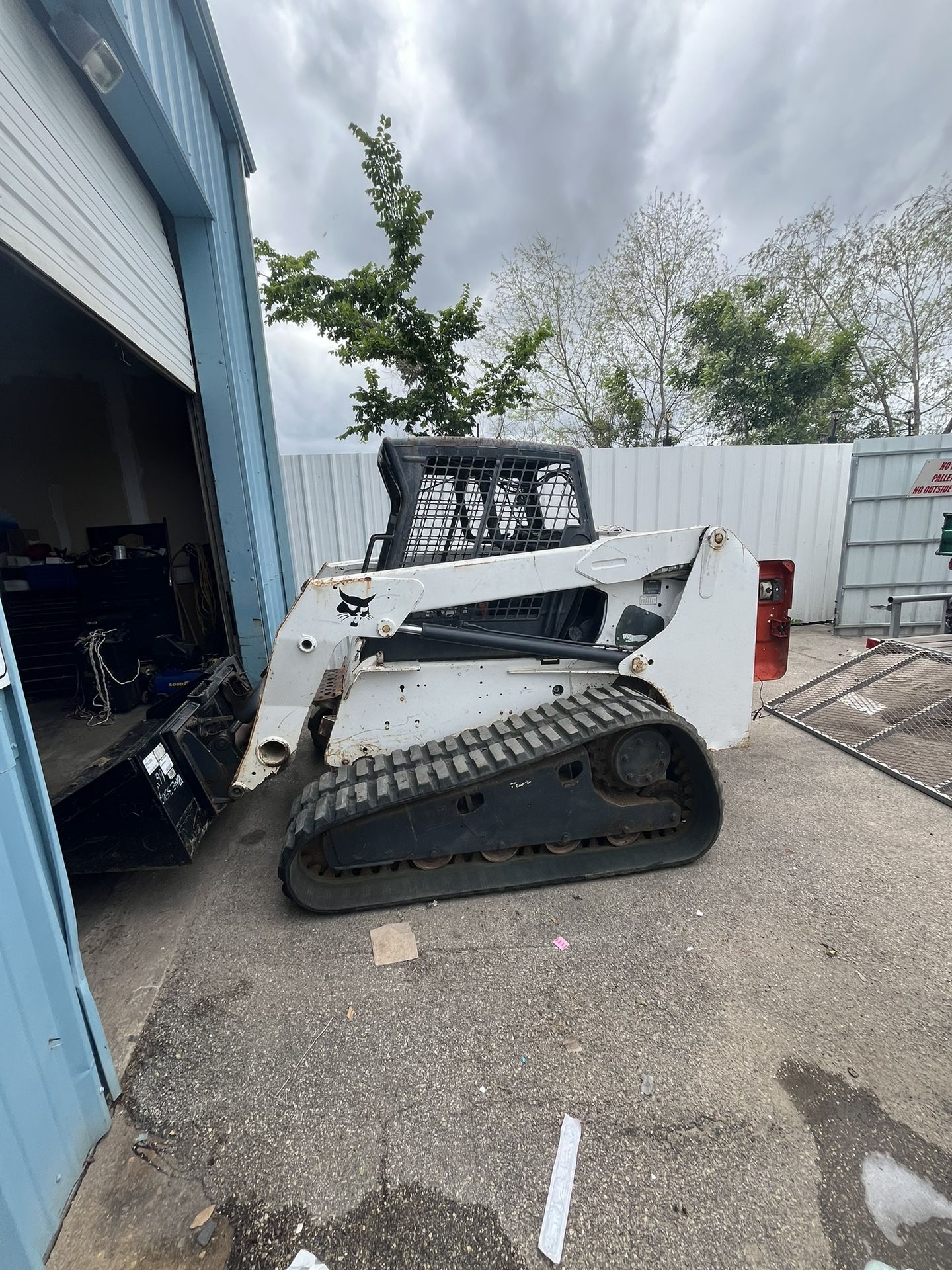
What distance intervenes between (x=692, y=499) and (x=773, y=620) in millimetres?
4543

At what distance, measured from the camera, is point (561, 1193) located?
1.31 metres

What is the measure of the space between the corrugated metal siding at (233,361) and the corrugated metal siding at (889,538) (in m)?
7.71

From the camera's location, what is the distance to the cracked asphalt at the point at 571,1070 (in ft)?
4.10

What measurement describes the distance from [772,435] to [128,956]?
51.6ft

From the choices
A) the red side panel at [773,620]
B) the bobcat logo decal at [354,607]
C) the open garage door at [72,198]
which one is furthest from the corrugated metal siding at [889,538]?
the open garage door at [72,198]

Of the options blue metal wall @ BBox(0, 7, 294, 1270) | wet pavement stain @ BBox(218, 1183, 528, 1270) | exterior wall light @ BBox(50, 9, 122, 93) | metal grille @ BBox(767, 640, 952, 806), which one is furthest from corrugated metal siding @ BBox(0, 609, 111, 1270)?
metal grille @ BBox(767, 640, 952, 806)

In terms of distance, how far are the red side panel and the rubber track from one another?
3.69 ft

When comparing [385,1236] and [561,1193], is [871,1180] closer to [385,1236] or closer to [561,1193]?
[561,1193]

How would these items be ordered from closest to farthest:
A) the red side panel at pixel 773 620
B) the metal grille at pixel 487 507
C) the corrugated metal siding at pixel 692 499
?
the metal grille at pixel 487 507 → the red side panel at pixel 773 620 → the corrugated metal siding at pixel 692 499

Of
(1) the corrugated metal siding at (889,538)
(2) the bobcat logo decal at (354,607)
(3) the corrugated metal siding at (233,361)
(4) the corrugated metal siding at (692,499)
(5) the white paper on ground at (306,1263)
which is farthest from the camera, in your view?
(1) the corrugated metal siding at (889,538)

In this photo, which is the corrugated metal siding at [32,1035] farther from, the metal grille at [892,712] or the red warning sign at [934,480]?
the red warning sign at [934,480]

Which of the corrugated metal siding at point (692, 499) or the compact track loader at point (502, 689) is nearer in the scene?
the compact track loader at point (502, 689)

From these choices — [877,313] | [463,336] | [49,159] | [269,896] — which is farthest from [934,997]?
[877,313]

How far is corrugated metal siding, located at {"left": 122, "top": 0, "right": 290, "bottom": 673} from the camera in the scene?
335 centimetres
